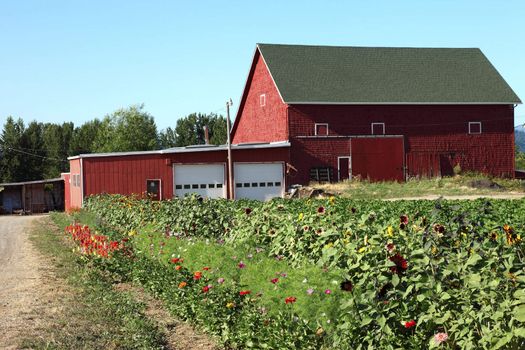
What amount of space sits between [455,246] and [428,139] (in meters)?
36.6

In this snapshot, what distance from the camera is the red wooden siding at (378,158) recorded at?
40750 millimetres

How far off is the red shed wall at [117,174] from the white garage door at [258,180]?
423cm

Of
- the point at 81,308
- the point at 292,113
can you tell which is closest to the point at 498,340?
the point at 81,308

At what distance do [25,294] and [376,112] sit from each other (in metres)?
33.3

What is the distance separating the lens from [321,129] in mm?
40875

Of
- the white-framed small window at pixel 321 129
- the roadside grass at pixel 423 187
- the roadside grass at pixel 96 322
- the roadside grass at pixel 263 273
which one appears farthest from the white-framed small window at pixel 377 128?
the roadside grass at pixel 96 322

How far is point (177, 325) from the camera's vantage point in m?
8.67

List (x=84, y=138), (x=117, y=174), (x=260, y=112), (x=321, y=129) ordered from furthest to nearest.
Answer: (x=84, y=138)
(x=260, y=112)
(x=321, y=129)
(x=117, y=174)

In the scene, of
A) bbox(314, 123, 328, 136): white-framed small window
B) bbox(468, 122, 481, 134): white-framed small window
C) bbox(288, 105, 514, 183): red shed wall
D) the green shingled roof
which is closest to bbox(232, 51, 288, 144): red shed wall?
the green shingled roof

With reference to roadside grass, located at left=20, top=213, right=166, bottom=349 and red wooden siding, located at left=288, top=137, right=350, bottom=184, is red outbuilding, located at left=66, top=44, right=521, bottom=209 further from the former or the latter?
roadside grass, located at left=20, top=213, right=166, bottom=349

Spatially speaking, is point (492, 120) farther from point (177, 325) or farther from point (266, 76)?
point (177, 325)

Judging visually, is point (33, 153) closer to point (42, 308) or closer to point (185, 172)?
point (185, 172)

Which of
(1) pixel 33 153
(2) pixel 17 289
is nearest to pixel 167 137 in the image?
(1) pixel 33 153

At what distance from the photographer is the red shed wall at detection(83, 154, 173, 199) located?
35.5 m
